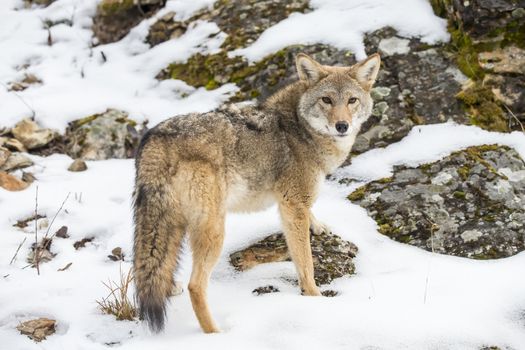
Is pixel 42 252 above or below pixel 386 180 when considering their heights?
above

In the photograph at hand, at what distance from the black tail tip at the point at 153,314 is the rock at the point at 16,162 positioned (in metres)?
3.98

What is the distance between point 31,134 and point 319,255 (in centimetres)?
472

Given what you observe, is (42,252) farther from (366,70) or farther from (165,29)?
(165,29)

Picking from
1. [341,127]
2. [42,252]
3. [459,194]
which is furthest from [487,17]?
[42,252]

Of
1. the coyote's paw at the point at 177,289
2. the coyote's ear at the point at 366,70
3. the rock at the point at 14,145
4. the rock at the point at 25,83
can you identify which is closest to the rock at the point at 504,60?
the coyote's ear at the point at 366,70

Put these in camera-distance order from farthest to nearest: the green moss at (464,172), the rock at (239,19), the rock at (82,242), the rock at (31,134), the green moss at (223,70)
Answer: the rock at (239,19) < the green moss at (223,70) < the rock at (31,134) < the green moss at (464,172) < the rock at (82,242)

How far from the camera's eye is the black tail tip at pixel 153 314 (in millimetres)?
4379

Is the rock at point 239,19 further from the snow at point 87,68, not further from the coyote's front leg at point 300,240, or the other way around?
the coyote's front leg at point 300,240

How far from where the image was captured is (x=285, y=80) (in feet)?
27.2

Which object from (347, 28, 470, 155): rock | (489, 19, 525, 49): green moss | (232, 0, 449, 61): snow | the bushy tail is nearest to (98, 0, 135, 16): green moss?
(232, 0, 449, 61): snow

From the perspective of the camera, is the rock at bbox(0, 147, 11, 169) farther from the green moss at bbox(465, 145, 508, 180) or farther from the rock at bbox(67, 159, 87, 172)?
the green moss at bbox(465, 145, 508, 180)

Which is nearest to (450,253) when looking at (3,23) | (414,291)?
(414,291)

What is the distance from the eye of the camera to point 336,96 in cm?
604

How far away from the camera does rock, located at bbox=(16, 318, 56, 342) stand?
4531 mm
